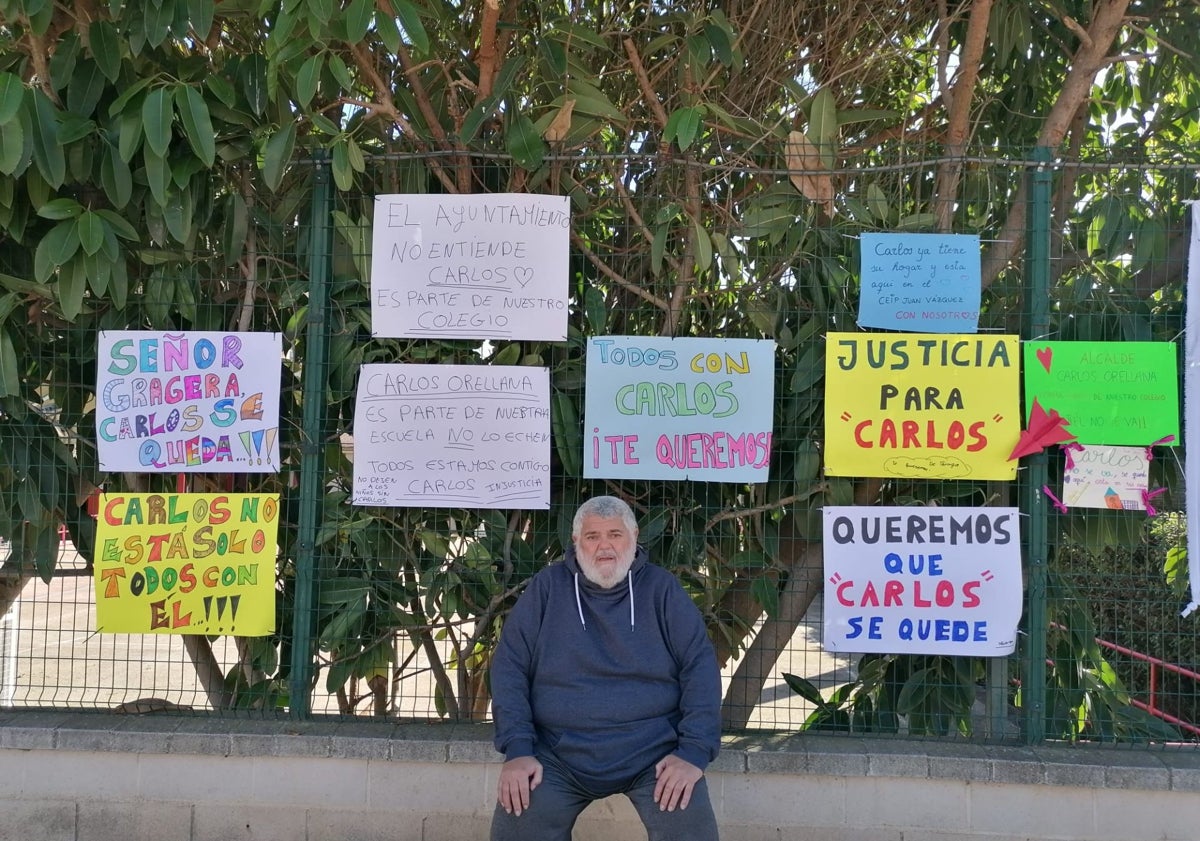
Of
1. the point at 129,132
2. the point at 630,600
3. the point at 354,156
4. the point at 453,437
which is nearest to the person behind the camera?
the point at 630,600

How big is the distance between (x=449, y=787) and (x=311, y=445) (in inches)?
54.0

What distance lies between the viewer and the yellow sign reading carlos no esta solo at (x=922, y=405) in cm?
381

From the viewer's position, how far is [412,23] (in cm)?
350

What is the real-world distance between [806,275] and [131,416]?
2639 millimetres

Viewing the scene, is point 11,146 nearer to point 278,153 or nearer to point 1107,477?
point 278,153

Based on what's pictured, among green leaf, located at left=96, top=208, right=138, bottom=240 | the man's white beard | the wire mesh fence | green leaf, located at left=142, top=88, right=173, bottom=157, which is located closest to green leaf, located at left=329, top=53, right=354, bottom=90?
the wire mesh fence

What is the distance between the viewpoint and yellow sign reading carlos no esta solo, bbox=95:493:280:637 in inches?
155

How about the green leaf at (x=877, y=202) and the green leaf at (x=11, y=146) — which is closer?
the green leaf at (x=11, y=146)

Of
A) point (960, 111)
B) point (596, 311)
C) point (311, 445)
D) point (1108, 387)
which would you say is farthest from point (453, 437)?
point (960, 111)

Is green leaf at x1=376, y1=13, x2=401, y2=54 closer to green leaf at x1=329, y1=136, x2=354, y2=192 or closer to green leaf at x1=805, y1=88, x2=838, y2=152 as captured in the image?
green leaf at x1=329, y1=136, x2=354, y2=192

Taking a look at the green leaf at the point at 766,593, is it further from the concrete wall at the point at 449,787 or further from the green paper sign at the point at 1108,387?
the green paper sign at the point at 1108,387

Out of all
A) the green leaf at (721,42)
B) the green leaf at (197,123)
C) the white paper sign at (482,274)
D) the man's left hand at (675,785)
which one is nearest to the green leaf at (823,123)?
the green leaf at (721,42)

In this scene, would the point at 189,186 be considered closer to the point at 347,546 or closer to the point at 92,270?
the point at 92,270

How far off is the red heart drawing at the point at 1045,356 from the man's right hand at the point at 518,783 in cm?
230
